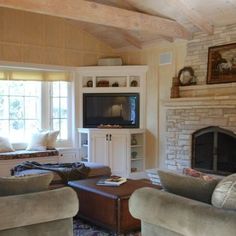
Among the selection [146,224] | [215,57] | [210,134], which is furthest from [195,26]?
[146,224]

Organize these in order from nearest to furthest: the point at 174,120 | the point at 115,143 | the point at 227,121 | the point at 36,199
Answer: the point at 36,199, the point at 227,121, the point at 174,120, the point at 115,143

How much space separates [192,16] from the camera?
226 inches

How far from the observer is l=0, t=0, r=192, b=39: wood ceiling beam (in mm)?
4597

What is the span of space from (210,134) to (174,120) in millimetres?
799

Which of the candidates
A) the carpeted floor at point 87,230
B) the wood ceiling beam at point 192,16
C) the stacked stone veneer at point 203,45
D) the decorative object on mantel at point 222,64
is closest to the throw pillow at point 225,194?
the carpeted floor at point 87,230

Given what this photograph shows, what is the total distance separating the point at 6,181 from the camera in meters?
2.77

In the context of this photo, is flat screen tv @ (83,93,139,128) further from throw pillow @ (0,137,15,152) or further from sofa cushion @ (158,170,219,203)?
sofa cushion @ (158,170,219,203)

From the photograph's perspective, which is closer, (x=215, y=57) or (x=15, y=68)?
(x=215, y=57)

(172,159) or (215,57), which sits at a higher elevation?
(215,57)

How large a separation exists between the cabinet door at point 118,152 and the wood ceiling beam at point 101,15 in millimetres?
2199

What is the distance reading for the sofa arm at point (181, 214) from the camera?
7.20 feet

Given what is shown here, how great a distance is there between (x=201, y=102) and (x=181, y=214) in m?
3.76

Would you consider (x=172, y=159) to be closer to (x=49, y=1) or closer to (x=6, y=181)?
(x=49, y=1)

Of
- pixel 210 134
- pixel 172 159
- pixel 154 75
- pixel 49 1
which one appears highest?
pixel 49 1
